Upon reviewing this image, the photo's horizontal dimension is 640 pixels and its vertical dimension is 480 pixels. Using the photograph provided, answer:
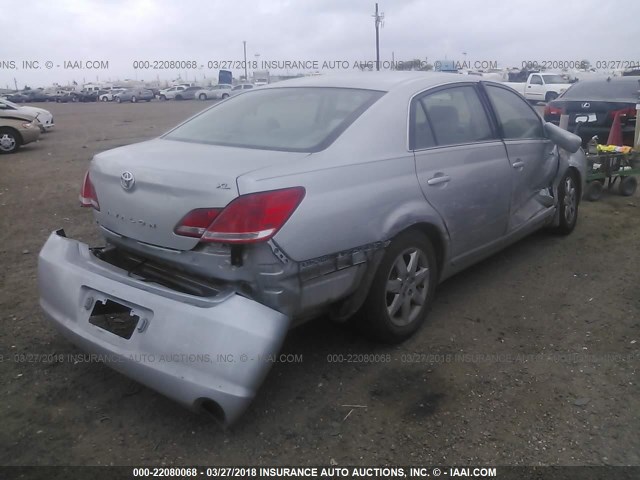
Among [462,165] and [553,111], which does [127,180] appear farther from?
[553,111]

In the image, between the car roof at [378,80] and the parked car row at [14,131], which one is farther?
the parked car row at [14,131]

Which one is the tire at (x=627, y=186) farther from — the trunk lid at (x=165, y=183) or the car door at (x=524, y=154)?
the trunk lid at (x=165, y=183)

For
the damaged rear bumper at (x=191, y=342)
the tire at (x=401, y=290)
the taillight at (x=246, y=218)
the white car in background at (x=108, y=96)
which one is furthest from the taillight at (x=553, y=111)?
the white car in background at (x=108, y=96)

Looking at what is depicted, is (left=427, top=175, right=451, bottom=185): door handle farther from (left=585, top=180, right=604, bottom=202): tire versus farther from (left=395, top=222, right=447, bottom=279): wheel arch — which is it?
(left=585, top=180, right=604, bottom=202): tire

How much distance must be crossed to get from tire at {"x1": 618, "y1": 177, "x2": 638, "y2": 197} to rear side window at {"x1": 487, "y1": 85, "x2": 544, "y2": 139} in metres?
3.09

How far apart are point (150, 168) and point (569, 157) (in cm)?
397

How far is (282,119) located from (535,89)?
25.4 metres

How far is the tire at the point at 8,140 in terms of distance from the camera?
1221cm

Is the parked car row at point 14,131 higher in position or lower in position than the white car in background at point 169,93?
lower

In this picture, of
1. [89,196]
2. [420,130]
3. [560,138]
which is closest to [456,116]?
[420,130]

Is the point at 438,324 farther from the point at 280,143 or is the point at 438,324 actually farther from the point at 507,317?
the point at 280,143

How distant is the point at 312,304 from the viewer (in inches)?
108

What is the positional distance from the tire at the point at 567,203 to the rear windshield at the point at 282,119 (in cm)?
261

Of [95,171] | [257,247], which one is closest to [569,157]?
[257,247]
